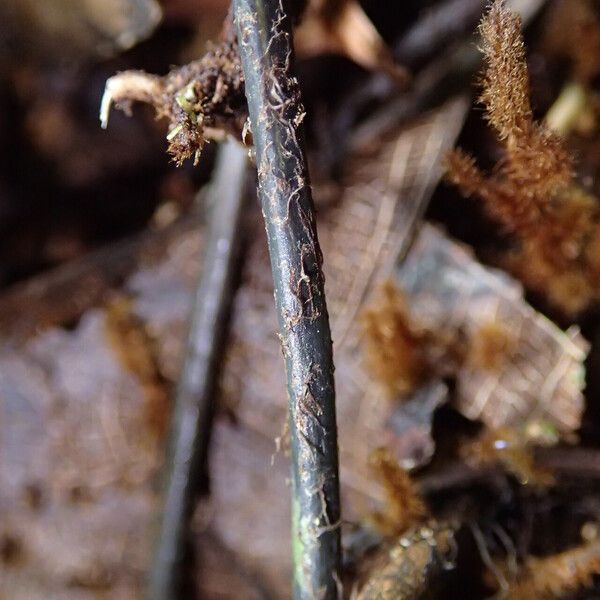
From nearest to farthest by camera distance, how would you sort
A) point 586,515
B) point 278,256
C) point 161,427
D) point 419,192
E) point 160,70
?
1. point 278,256
2. point 586,515
3. point 419,192
4. point 161,427
5. point 160,70

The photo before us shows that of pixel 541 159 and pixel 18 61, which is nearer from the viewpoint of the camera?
pixel 541 159

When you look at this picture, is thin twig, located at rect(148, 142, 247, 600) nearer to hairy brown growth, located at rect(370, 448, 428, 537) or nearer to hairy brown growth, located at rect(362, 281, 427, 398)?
hairy brown growth, located at rect(362, 281, 427, 398)

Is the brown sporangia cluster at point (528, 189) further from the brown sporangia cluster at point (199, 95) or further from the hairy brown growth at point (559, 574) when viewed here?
the hairy brown growth at point (559, 574)

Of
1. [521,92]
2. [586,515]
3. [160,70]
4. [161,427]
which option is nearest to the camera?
[521,92]

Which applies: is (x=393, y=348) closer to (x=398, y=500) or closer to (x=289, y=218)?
(x=398, y=500)

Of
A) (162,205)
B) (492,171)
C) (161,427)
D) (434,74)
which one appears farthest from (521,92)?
(162,205)

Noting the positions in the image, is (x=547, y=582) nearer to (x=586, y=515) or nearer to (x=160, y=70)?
(x=586, y=515)
